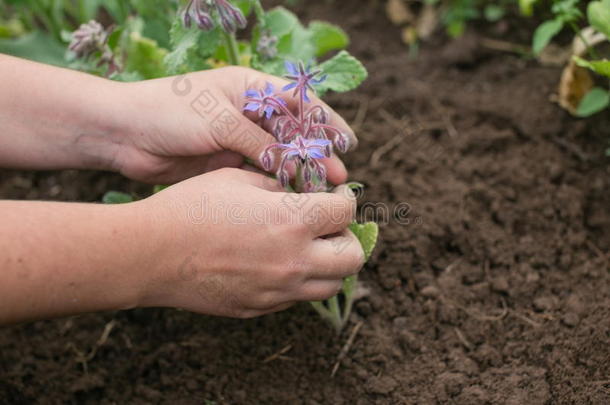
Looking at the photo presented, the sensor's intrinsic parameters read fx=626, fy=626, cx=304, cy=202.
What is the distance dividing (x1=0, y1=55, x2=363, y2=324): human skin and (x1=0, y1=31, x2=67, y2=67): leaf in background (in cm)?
102

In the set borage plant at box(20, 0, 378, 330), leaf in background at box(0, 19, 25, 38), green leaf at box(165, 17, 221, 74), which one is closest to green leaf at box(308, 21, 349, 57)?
borage plant at box(20, 0, 378, 330)

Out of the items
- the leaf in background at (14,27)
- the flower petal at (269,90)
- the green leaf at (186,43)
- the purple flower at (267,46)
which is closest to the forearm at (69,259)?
the flower petal at (269,90)

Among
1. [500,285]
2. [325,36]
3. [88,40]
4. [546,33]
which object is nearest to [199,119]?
[88,40]

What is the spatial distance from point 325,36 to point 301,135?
0.82 m

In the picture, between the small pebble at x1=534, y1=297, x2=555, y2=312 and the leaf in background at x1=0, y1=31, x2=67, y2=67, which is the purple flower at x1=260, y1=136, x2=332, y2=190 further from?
the leaf in background at x1=0, y1=31, x2=67, y2=67

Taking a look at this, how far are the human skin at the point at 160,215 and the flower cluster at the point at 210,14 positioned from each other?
187mm

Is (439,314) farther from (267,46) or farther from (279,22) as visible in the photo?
(279,22)

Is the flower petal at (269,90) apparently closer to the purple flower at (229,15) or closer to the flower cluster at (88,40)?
the purple flower at (229,15)

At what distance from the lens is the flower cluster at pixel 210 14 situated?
1.92 meters

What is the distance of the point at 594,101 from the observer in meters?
2.42

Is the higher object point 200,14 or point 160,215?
point 200,14

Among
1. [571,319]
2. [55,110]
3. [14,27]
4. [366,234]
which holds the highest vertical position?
[55,110]

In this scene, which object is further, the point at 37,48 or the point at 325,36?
the point at 37,48

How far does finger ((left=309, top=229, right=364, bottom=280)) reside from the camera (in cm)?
166
